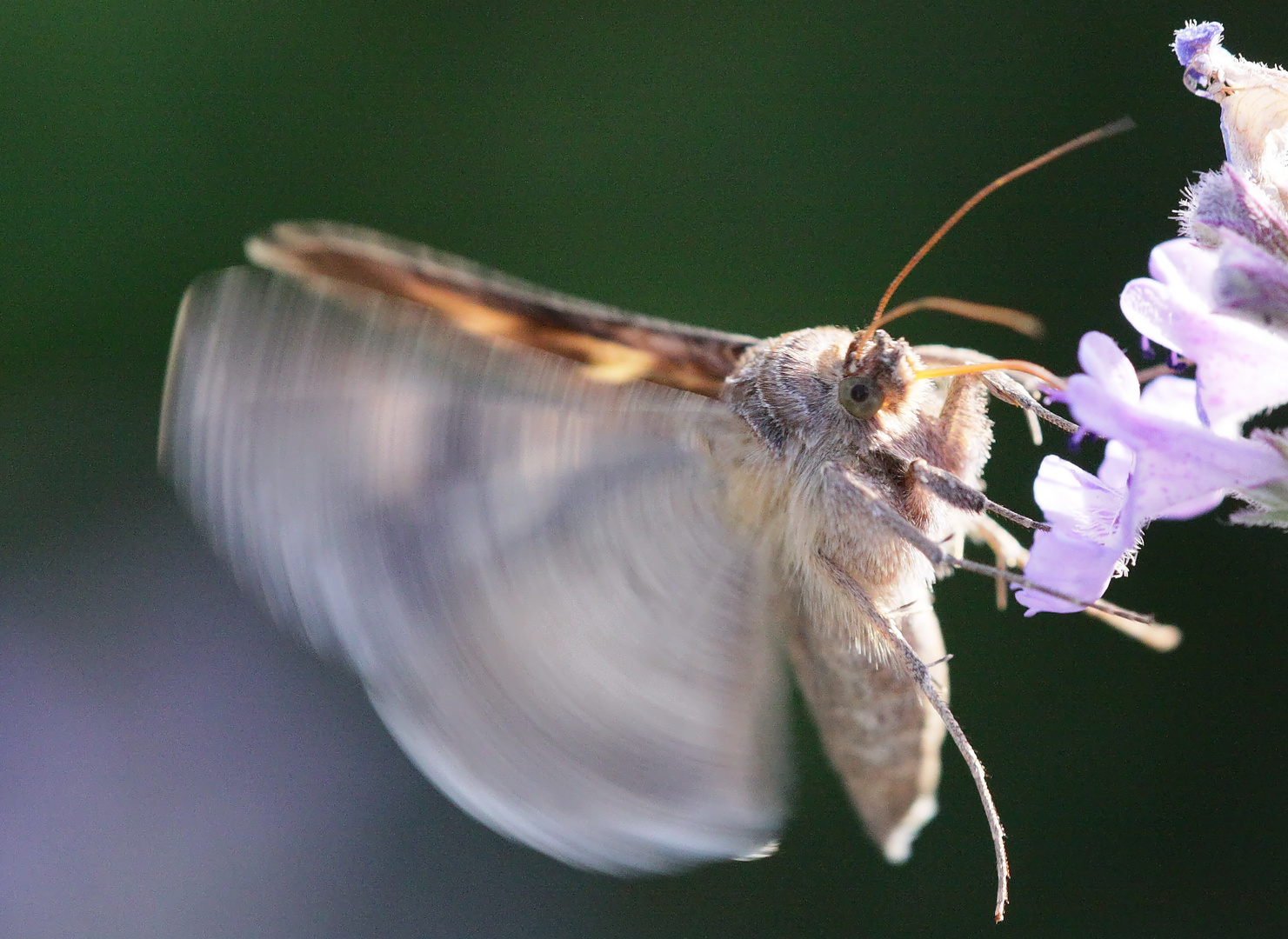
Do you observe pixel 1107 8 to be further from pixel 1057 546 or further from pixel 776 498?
pixel 1057 546

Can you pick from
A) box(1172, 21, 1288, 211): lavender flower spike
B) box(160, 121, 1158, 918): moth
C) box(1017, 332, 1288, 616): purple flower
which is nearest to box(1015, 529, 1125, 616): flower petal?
box(1017, 332, 1288, 616): purple flower

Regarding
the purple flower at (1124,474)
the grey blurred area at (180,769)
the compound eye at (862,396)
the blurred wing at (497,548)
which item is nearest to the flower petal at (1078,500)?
the purple flower at (1124,474)

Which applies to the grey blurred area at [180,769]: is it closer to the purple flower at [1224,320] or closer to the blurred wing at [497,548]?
the blurred wing at [497,548]

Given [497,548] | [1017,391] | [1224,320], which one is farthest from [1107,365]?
[497,548]

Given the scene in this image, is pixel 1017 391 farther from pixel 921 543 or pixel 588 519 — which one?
pixel 588 519

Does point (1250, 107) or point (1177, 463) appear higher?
point (1250, 107)

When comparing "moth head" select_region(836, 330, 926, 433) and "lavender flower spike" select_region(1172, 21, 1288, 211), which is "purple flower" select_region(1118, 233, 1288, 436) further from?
"moth head" select_region(836, 330, 926, 433)
